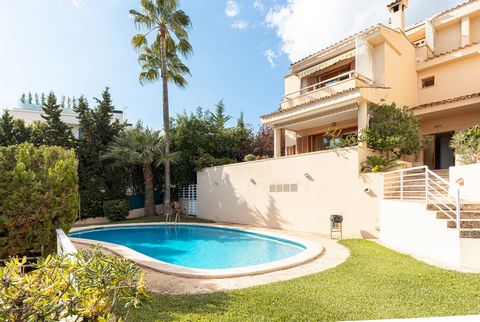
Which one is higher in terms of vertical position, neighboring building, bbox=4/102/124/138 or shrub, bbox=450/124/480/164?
neighboring building, bbox=4/102/124/138

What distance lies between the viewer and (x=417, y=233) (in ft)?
30.6

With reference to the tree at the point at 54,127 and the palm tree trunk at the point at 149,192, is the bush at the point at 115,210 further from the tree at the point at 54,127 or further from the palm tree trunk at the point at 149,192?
the tree at the point at 54,127

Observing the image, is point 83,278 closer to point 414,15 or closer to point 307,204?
→ point 307,204

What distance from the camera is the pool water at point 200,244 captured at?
11.2m

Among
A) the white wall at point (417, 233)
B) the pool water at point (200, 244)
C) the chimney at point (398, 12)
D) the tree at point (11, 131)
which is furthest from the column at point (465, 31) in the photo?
the tree at point (11, 131)

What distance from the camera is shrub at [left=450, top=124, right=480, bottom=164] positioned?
11.7 metres

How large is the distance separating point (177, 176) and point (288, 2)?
54.7ft

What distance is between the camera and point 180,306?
5426 millimetres

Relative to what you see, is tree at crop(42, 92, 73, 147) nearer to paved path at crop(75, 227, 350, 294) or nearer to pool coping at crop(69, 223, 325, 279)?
pool coping at crop(69, 223, 325, 279)

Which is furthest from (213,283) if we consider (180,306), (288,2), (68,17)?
(288,2)

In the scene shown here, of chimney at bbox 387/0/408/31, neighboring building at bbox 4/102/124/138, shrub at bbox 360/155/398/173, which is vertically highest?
chimney at bbox 387/0/408/31

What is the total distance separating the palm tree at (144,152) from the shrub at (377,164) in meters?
15.0

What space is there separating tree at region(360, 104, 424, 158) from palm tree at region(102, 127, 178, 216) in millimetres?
15321

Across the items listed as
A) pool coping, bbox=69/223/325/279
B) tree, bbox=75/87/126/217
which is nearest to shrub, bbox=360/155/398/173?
pool coping, bbox=69/223/325/279
